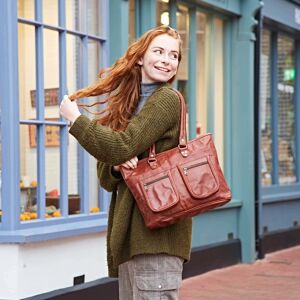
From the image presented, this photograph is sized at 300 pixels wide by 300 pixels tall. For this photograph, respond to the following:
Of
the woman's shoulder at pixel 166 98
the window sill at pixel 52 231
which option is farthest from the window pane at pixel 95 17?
the woman's shoulder at pixel 166 98

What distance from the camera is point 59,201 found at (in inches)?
276

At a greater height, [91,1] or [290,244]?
[91,1]

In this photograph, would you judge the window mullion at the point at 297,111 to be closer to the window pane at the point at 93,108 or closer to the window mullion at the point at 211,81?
the window mullion at the point at 211,81

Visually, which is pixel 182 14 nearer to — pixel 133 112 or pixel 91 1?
pixel 91 1

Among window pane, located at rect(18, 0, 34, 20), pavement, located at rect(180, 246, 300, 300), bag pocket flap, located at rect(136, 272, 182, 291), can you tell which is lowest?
pavement, located at rect(180, 246, 300, 300)

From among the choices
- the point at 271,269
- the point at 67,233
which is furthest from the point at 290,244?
→ the point at 67,233

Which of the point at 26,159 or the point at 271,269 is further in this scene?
the point at 271,269

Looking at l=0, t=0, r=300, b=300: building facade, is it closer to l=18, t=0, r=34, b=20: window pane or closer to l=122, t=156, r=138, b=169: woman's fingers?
l=18, t=0, r=34, b=20: window pane

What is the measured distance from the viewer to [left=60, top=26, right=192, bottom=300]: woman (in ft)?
10.8

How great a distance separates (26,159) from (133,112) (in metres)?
Answer: 3.25

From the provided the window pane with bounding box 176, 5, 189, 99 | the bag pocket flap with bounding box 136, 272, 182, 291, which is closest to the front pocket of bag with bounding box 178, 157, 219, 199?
the bag pocket flap with bounding box 136, 272, 182, 291

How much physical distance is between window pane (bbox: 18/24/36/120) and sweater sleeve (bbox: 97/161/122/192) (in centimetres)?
303

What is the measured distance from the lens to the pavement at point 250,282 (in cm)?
834

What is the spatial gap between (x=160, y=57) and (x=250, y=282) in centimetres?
616
